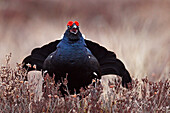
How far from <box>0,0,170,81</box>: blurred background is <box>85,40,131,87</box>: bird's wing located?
1.07 feet

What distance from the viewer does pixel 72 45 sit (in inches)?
138

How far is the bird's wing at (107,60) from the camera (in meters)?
4.01

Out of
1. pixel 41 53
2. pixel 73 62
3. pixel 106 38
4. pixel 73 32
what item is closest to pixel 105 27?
pixel 106 38

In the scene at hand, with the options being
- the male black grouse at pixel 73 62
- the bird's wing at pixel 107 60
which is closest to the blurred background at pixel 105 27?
the bird's wing at pixel 107 60

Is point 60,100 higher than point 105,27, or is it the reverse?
point 105,27

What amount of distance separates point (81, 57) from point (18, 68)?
0.83 m

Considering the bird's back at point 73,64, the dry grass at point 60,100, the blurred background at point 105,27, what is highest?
the blurred background at point 105,27

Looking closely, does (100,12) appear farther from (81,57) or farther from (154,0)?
(81,57)

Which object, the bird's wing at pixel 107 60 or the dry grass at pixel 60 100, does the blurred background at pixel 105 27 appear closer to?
the bird's wing at pixel 107 60

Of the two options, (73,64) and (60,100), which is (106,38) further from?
(60,100)

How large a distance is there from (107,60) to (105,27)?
4.81 m

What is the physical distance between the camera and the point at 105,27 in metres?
8.80

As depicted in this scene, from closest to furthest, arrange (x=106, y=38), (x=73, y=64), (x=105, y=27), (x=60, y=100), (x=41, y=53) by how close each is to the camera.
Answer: (x=60, y=100)
(x=73, y=64)
(x=41, y=53)
(x=106, y=38)
(x=105, y=27)

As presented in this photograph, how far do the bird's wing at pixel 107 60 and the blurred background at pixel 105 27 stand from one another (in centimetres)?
33
